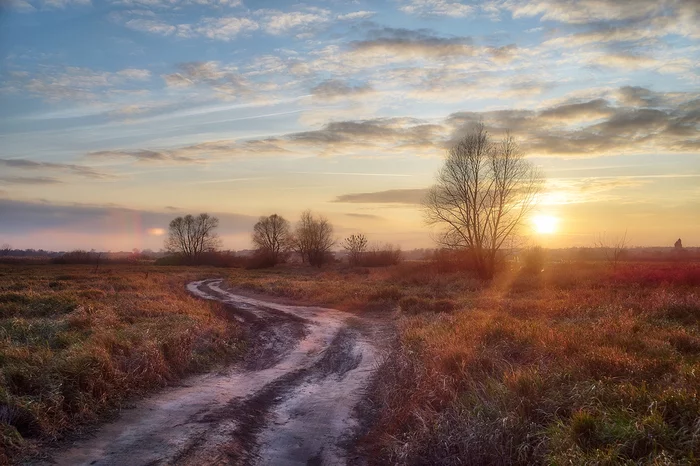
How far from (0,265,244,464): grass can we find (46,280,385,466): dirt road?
0.55 metres

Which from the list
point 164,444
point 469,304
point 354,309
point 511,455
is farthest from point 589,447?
point 354,309

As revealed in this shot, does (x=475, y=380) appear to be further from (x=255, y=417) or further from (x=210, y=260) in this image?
(x=210, y=260)

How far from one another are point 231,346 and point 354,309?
11281 millimetres

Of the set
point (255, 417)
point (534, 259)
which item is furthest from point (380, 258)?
point (255, 417)

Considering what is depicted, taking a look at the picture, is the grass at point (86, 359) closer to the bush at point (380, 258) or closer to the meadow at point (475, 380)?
the meadow at point (475, 380)

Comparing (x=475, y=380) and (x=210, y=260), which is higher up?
(x=210, y=260)

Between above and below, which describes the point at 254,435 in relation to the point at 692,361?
below

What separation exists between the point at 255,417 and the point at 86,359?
3372 mm

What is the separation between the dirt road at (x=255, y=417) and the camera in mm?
7281

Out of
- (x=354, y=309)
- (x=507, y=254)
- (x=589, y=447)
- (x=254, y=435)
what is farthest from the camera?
(x=507, y=254)

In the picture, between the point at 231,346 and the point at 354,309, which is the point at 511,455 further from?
the point at 354,309

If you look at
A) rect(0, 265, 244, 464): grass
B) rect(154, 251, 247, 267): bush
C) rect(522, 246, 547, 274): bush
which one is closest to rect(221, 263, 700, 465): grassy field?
rect(0, 265, 244, 464): grass

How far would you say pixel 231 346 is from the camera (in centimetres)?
1530

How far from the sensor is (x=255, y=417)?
30.1ft
